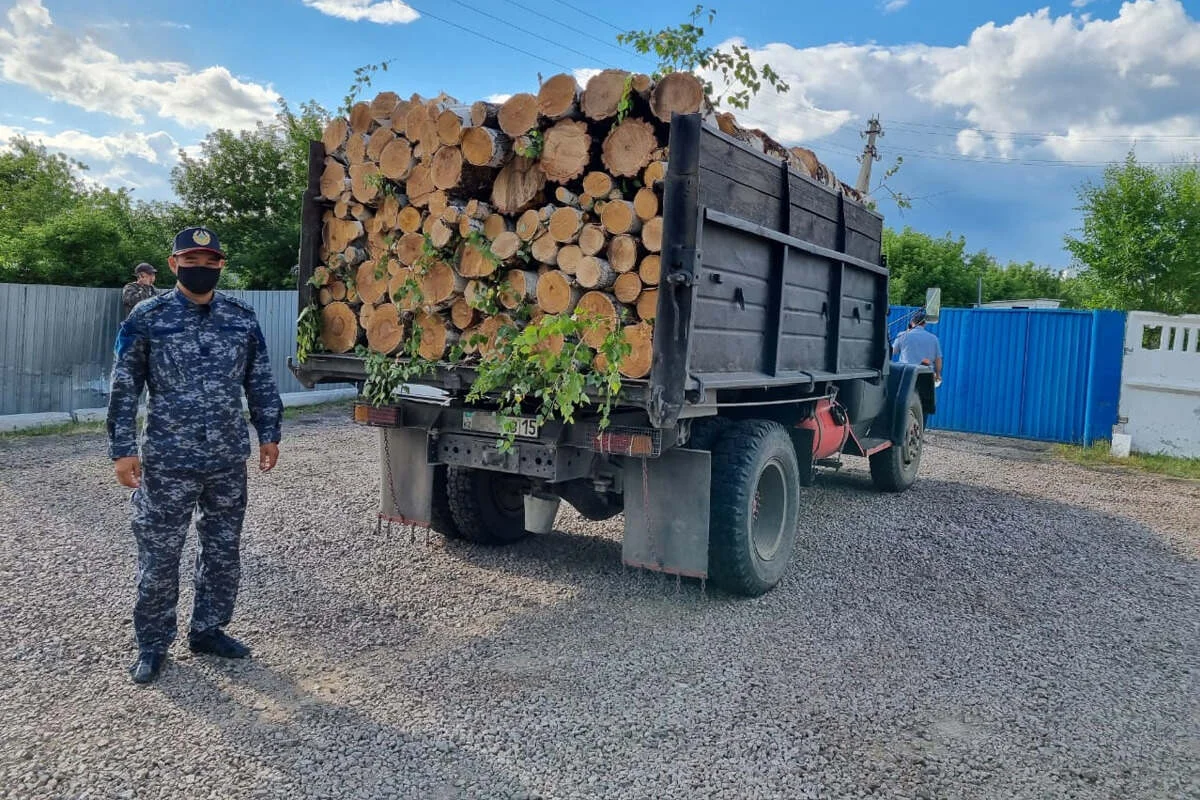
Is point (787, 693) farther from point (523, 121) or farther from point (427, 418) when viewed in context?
point (523, 121)

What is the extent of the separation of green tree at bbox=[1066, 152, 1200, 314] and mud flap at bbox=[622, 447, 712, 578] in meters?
21.7

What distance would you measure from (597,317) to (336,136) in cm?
194

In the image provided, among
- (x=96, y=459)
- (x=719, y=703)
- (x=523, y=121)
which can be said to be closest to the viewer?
(x=719, y=703)

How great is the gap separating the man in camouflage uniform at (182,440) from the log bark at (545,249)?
1.36 metres

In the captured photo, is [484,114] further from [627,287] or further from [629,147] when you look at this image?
[627,287]

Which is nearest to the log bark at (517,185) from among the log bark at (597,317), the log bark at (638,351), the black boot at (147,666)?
the log bark at (597,317)

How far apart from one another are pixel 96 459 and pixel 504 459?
586 centimetres

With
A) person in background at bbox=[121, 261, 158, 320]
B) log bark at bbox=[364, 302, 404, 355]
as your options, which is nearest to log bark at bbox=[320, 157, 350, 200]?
log bark at bbox=[364, 302, 404, 355]

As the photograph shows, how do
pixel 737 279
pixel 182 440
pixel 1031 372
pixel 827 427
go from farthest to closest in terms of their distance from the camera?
pixel 1031 372 < pixel 827 427 < pixel 737 279 < pixel 182 440

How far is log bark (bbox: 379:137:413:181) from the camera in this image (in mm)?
4363

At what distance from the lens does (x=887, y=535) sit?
6344 millimetres

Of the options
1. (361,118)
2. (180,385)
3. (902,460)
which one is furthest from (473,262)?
(902,460)

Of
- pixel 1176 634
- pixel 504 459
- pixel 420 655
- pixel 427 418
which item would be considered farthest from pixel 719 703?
pixel 1176 634

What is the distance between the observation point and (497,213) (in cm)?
425
